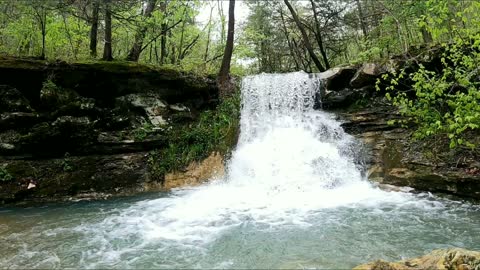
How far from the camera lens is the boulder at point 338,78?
38.6 feet

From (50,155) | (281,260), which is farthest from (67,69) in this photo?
(281,260)

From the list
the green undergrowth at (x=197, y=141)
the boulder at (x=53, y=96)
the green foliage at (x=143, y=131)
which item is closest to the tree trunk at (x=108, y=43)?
the boulder at (x=53, y=96)

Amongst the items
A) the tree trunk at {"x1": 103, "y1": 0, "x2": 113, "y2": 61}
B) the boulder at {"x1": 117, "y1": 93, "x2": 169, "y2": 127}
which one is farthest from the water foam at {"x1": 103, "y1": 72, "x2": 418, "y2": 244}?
the tree trunk at {"x1": 103, "y1": 0, "x2": 113, "y2": 61}

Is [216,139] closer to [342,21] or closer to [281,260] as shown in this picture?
[281,260]

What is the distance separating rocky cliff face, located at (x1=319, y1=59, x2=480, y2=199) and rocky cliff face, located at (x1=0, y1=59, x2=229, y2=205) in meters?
4.31

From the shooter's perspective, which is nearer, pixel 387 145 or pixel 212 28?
pixel 387 145

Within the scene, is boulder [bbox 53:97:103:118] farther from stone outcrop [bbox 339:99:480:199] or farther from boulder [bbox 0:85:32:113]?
stone outcrop [bbox 339:99:480:199]

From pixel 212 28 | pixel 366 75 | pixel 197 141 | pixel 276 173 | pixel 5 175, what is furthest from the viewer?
pixel 212 28

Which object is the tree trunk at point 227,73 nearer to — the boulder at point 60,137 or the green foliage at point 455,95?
the boulder at point 60,137

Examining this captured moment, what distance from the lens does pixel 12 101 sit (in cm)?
899

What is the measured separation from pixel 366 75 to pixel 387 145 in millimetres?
2642

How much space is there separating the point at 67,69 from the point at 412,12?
11221 millimetres

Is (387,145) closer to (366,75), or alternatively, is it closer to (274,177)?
(366,75)

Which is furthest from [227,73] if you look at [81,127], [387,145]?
[387,145]
